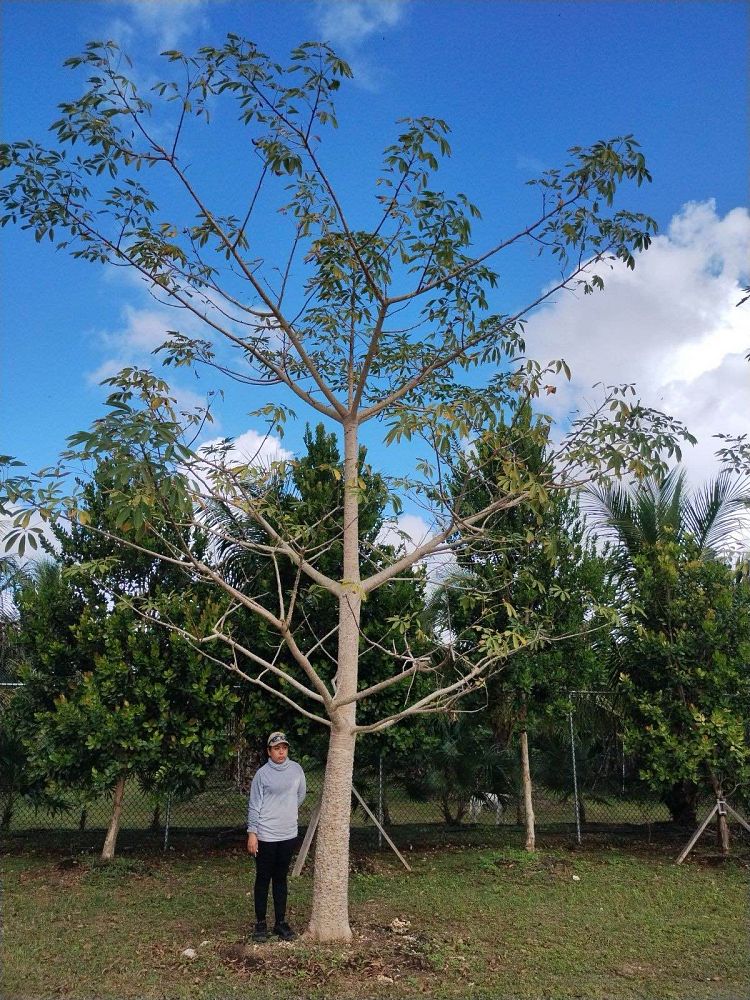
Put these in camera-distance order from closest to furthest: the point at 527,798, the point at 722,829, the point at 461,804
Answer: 1. the point at 722,829
2. the point at 527,798
3. the point at 461,804

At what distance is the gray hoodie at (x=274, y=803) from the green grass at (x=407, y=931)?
778 millimetres

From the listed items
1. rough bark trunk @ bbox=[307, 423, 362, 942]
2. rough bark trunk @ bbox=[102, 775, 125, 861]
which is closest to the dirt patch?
rough bark trunk @ bbox=[307, 423, 362, 942]

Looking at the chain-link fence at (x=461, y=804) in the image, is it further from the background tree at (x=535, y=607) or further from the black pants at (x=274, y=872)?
the black pants at (x=274, y=872)

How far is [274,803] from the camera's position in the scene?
6266 millimetres

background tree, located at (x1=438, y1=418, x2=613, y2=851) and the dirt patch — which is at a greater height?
background tree, located at (x1=438, y1=418, x2=613, y2=851)

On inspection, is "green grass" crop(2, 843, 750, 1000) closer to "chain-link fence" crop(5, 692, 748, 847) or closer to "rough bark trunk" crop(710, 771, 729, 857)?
"rough bark trunk" crop(710, 771, 729, 857)

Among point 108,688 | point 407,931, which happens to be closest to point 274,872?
point 407,931

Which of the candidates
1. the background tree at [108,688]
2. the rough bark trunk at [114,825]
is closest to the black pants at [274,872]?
the background tree at [108,688]

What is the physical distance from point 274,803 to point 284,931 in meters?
0.91

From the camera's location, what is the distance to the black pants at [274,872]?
6137 mm

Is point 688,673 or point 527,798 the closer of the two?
point 688,673

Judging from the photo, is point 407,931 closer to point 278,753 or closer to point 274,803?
point 274,803

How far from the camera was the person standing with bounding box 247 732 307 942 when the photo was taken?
241 inches

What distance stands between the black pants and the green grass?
33cm
